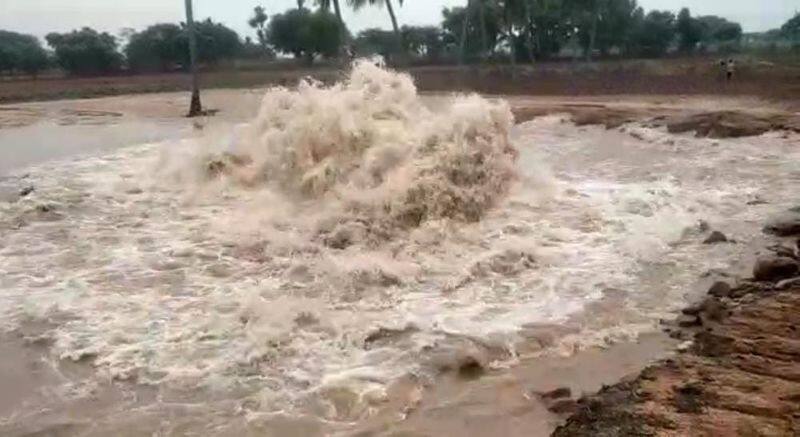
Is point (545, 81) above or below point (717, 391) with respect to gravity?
above

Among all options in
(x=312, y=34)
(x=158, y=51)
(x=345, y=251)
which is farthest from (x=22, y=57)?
(x=345, y=251)

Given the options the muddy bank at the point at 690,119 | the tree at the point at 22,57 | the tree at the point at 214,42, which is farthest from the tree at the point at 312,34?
the muddy bank at the point at 690,119

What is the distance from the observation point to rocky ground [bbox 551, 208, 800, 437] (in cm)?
394

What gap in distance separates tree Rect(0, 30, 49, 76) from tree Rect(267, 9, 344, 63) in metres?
14.1

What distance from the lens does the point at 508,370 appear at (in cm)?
513

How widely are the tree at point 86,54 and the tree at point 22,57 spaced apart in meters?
0.90

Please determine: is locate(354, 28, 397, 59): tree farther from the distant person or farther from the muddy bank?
the muddy bank

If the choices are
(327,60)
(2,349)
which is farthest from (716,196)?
(327,60)

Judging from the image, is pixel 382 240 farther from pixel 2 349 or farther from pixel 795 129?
pixel 795 129

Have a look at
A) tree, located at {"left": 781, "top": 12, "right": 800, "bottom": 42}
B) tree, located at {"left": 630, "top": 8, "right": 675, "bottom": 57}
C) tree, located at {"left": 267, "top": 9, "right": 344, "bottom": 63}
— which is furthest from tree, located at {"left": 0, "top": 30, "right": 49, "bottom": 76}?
tree, located at {"left": 781, "top": 12, "right": 800, "bottom": 42}

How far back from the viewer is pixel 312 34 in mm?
45219

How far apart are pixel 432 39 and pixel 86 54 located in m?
20.4

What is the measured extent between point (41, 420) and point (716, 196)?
8.79 meters

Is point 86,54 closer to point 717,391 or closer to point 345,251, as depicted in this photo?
point 345,251
